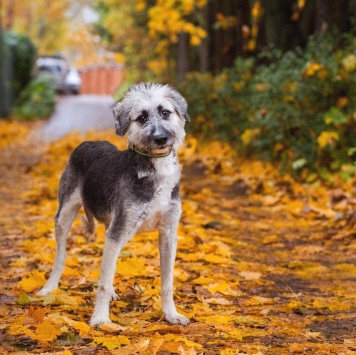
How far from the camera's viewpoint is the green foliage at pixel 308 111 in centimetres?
973

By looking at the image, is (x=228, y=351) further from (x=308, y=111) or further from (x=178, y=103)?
(x=308, y=111)

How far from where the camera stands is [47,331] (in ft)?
13.8

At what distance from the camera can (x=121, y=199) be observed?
4.49 meters

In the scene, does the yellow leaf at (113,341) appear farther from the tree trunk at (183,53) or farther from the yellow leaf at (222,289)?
the tree trunk at (183,53)

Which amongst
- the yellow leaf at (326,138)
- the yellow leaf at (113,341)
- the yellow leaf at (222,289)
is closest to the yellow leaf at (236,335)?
the yellow leaf at (113,341)

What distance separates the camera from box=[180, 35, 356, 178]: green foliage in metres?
9.73

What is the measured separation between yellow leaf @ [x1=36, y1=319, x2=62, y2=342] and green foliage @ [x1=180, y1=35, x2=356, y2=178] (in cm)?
519

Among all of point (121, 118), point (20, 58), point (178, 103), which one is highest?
point (178, 103)

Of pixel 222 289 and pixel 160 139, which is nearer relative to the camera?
pixel 160 139

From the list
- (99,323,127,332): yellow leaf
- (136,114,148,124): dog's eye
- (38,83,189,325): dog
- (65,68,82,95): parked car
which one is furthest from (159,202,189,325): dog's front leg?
(65,68,82,95): parked car

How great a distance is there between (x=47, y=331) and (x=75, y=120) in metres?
23.0

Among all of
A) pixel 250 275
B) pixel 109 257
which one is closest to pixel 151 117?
pixel 109 257

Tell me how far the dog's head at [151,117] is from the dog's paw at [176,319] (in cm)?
108

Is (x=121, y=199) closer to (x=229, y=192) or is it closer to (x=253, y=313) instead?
(x=253, y=313)
